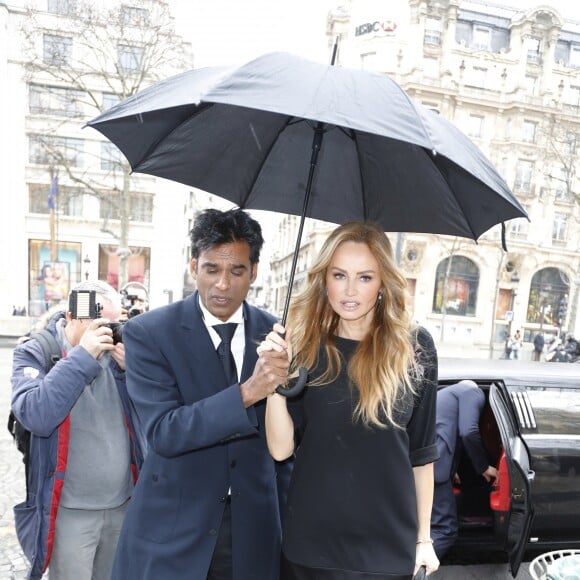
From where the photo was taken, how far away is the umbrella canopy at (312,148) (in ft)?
4.73

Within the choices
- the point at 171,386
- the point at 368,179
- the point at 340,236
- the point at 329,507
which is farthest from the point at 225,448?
the point at 368,179

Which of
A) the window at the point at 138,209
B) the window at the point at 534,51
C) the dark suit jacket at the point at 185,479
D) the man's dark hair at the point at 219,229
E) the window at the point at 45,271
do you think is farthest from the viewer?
the window at the point at 534,51

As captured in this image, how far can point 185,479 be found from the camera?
182 cm

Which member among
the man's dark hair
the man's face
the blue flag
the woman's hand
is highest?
the blue flag

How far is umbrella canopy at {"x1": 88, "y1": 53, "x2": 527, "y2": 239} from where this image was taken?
1.44 meters

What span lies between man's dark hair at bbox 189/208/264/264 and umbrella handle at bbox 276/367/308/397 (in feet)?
2.22

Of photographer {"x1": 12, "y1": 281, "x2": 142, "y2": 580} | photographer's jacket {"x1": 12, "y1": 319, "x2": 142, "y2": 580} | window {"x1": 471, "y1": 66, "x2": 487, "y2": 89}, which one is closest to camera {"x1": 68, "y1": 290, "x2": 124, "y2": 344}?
photographer {"x1": 12, "y1": 281, "x2": 142, "y2": 580}

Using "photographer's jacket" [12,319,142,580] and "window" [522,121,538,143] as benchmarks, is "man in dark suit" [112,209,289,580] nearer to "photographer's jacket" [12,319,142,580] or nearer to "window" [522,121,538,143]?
"photographer's jacket" [12,319,142,580]

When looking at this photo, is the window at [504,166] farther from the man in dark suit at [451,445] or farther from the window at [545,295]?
the man in dark suit at [451,445]

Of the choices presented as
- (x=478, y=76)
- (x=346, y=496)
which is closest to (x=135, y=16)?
(x=346, y=496)

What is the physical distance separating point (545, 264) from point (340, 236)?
39.6 m

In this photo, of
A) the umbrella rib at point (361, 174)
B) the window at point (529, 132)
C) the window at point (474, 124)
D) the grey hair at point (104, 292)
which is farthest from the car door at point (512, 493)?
the window at point (529, 132)

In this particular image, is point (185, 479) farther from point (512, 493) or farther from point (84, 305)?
point (512, 493)

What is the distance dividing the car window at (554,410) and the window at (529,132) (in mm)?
37544
